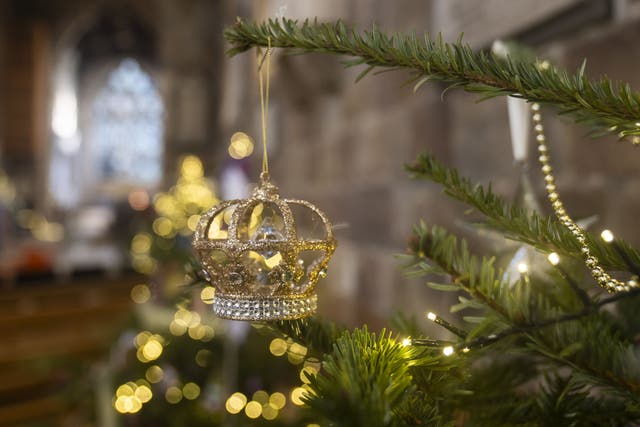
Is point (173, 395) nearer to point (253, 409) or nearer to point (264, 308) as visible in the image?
point (253, 409)

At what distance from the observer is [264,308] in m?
0.45

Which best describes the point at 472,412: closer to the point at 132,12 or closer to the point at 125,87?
the point at 132,12

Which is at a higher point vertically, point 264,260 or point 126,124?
point 126,124

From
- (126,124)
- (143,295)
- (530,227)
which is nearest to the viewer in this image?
(530,227)

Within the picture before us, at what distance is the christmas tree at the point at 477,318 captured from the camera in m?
0.34

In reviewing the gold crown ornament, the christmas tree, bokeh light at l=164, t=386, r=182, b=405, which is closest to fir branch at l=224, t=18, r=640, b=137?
the christmas tree

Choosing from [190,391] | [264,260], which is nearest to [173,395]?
[190,391]

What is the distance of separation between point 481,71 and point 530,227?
0.11 metres

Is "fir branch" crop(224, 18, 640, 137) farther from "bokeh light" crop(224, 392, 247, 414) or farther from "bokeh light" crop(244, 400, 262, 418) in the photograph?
"bokeh light" crop(244, 400, 262, 418)

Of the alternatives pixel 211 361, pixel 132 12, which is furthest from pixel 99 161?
pixel 211 361

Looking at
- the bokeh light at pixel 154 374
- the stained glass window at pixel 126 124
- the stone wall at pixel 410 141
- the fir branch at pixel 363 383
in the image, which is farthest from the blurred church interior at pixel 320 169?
the stained glass window at pixel 126 124

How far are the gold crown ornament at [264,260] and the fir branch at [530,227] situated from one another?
0.29 feet

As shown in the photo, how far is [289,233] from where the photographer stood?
18.7 inches

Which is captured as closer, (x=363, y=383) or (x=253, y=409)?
(x=363, y=383)
